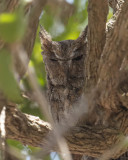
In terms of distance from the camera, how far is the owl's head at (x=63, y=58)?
3.21 metres

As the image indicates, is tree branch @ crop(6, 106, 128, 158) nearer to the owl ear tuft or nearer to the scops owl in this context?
the scops owl

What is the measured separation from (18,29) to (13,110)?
134 centimetres

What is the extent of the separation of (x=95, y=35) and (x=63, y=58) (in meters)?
1.05

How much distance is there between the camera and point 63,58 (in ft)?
10.7

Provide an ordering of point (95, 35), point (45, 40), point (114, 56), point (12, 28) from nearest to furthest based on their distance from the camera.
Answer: point (12, 28), point (114, 56), point (95, 35), point (45, 40)

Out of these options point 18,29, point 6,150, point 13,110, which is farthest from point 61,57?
point 18,29

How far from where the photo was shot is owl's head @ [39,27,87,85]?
3.21m

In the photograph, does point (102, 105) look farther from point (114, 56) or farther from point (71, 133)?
point (114, 56)

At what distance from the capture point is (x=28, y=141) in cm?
215

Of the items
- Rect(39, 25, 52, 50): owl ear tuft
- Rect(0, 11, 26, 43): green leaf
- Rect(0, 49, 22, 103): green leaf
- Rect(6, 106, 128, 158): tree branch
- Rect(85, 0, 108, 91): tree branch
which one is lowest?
Rect(0, 49, 22, 103): green leaf

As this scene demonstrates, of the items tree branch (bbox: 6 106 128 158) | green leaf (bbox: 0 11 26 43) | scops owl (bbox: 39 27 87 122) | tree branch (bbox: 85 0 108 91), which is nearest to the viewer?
green leaf (bbox: 0 11 26 43)

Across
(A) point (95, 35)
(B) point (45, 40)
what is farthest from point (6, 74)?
(B) point (45, 40)

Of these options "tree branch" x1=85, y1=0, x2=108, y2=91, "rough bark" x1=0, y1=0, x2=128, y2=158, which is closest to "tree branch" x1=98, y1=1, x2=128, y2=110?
"rough bark" x1=0, y1=0, x2=128, y2=158

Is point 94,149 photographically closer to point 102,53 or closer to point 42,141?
point 42,141
